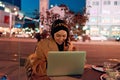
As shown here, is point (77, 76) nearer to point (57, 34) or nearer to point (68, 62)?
point (68, 62)

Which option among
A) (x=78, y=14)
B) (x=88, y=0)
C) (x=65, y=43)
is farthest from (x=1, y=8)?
(x=65, y=43)

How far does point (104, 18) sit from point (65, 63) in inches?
1558

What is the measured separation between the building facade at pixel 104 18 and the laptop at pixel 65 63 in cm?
3837

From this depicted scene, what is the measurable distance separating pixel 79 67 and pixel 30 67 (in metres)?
0.56

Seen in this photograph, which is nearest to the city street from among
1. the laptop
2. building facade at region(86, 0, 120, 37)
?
the laptop

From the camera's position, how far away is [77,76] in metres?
2.64

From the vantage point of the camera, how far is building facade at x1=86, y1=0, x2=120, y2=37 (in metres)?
41.1

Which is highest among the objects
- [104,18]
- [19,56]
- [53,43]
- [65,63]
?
[104,18]

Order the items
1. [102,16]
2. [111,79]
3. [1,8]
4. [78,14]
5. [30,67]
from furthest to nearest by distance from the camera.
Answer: [1,8]
[102,16]
[78,14]
[30,67]
[111,79]

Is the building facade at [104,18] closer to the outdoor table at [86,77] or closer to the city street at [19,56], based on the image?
the city street at [19,56]

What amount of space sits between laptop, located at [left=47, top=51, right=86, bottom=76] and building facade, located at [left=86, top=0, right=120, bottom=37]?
38366mm

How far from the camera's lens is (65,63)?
8.29 ft

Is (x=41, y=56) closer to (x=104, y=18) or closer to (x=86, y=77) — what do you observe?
(x=86, y=77)

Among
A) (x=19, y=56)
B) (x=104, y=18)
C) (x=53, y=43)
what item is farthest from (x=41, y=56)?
(x=104, y=18)
